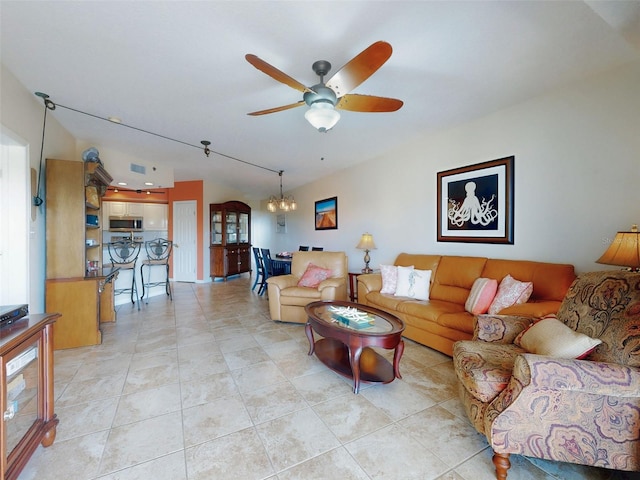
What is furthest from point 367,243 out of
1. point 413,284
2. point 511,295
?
point 511,295

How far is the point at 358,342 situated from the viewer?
6.36 ft

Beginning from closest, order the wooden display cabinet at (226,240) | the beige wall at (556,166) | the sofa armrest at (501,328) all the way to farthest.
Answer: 1. the sofa armrest at (501,328)
2. the beige wall at (556,166)
3. the wooden display cabinet at (226,240)

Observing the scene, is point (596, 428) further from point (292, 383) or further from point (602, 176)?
point (602, 176)

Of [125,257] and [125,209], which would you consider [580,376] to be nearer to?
[125,257]

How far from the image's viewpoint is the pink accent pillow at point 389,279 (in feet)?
10.9

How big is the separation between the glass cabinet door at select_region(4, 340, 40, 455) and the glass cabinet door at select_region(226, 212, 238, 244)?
561 centimetres

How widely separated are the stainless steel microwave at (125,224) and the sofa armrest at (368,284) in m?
6.05

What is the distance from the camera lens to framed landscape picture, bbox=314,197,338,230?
5661 millimetres

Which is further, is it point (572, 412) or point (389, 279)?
point (389, 279)

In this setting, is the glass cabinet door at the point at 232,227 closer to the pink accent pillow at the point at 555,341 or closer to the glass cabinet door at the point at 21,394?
the glass cabinet door at the point at 21,394

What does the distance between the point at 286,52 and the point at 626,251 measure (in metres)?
2.67

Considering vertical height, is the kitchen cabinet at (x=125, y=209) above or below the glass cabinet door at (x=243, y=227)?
above

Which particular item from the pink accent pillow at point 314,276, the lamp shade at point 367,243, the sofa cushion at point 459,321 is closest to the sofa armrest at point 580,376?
the sofa cushion at point 459,321

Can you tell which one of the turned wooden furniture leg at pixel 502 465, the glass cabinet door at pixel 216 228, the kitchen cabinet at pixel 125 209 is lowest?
the turned wooden furniture leg at pixel 502 465
